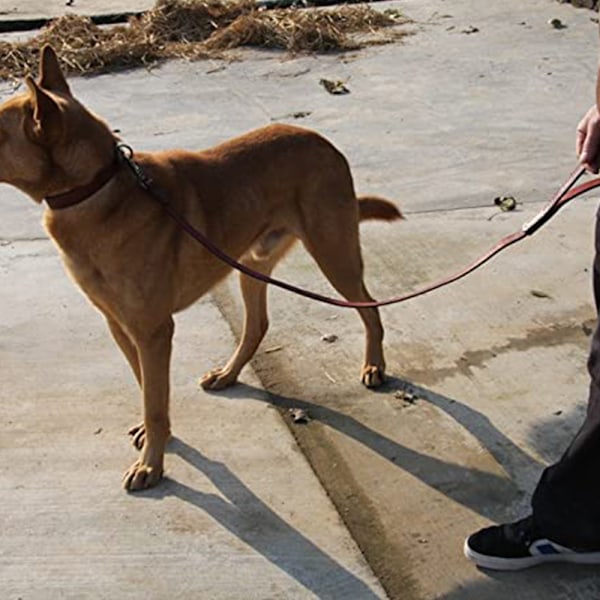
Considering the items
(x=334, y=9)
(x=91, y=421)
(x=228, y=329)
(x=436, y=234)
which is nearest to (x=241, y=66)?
(x=334, y=9)

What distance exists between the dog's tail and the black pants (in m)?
1.39

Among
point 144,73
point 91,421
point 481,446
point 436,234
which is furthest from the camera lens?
point 144,73

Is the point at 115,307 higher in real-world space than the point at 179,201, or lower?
lower

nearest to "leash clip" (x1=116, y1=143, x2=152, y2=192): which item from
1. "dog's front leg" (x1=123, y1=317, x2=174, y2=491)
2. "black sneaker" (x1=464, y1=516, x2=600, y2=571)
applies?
"dog's front leg" (x1=123, y1=317, x2=174, y2=491)

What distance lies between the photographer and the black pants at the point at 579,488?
112 inches

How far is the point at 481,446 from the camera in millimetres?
3662

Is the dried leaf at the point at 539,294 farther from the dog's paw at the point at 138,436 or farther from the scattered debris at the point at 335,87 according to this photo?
the scattered debris at the point at 335,87

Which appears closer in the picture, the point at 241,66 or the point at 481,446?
the point at 481,446

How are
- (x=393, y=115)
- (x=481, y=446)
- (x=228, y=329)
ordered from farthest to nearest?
(x=393, y=115) < (x=228, y=329) < (x=481, y=446)

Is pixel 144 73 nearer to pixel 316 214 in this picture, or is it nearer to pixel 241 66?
pixel 241 66

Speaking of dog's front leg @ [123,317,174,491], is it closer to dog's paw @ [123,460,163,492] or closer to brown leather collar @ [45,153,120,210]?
dog's paw @ [123,460,163,492]

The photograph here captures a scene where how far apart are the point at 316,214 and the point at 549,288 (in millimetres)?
1325

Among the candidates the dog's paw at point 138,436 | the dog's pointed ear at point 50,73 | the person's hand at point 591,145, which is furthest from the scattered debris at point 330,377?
the person's hand at point 591,145

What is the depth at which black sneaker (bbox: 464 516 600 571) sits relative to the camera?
10.1 ft
